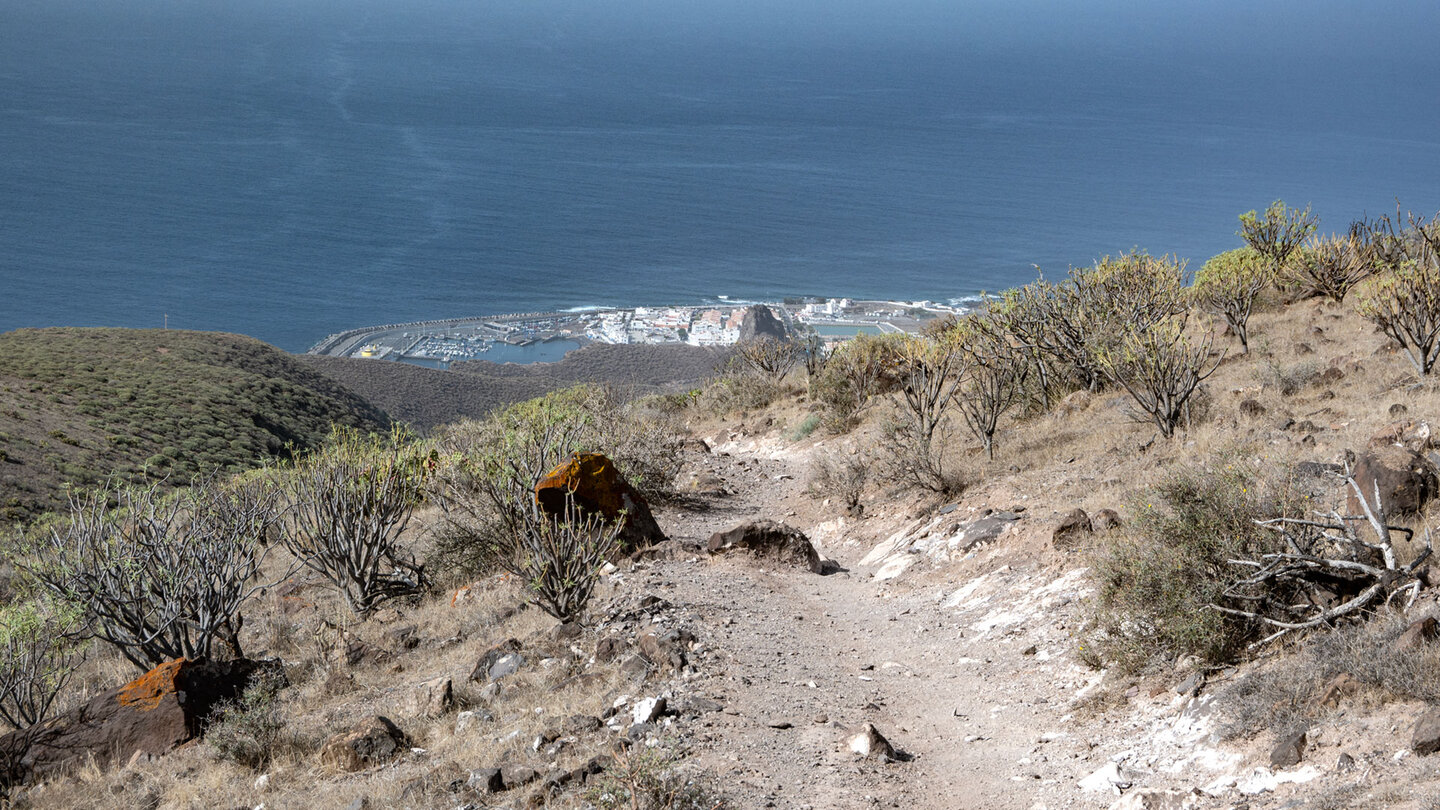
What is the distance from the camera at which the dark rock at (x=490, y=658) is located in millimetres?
8875

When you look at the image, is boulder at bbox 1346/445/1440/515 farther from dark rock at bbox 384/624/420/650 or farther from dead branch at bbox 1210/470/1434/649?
dark rock at bbox 384/624/420/650

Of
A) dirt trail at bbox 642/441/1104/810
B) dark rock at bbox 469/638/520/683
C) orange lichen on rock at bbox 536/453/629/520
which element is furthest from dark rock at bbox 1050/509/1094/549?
dark rock at bbox 469/638/520/683

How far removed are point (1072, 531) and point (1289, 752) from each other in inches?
180

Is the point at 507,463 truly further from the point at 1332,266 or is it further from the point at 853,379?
the point at 1332,266

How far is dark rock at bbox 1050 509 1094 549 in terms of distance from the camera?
31.4ft

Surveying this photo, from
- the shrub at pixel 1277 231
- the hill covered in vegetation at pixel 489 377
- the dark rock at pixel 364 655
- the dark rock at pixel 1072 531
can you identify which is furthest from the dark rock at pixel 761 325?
the dark rock at pixel 1072 531

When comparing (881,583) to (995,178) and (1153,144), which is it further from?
(1153,144)

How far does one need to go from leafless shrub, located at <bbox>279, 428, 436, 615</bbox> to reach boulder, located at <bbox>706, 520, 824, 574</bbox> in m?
3.94

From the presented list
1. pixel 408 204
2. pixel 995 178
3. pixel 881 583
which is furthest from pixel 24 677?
pixel 995 178

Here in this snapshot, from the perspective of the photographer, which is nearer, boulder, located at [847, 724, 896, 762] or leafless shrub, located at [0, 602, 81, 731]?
boulder, located at [847, 724, 896, 762]

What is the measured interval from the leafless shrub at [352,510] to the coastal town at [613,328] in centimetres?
5753

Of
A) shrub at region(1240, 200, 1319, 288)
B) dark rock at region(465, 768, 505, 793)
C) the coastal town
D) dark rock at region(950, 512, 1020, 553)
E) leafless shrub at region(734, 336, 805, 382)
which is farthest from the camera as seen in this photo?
the coastal town

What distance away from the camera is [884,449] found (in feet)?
48.3

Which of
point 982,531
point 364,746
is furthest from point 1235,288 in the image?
point 364,746
